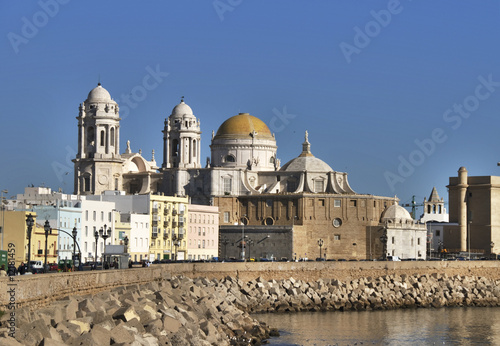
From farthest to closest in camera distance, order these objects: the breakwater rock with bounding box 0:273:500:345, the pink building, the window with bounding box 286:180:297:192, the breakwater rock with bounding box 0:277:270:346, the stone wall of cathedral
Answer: the window with bounding box 286:180:297:192, the stone wall of cathedral, the pink building, the breakwater rock with bounding box 0:273:500:345, the breakwater rock with bounding box 0:277:270:346

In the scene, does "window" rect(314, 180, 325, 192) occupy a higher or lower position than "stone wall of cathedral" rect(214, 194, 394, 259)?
higher

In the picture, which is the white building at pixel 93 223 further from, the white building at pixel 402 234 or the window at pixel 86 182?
the white building at pixel 402 234

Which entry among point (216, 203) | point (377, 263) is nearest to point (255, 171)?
point (216, 203)

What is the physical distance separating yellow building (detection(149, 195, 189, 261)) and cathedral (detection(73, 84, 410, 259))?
561cm

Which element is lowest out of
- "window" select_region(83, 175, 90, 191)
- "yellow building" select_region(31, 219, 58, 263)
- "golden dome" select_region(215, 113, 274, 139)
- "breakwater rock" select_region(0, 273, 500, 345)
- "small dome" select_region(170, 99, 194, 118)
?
"breakwater rock" select_region(0, 273, 500, 345)

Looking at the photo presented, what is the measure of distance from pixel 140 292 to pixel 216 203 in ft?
205

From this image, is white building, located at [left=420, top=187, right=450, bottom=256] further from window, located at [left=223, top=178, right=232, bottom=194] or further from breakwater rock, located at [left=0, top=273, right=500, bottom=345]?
breakwater rock, located at [left=0, top=273, right=500, bottom=345]

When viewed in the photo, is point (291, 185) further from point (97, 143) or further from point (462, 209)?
point (97, 143)


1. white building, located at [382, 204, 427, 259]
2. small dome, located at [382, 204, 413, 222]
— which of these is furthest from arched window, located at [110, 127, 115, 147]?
small dome, located at [382, 204, 413, 222]

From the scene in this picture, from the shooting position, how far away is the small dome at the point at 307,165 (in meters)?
110

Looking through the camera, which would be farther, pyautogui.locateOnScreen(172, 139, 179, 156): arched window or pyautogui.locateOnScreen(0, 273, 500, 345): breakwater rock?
pyautogui.locateOnScreen(172, 139, 179, 156): arched window

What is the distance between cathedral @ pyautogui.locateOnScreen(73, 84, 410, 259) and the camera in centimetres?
9994

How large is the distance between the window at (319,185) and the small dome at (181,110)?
1405 cm

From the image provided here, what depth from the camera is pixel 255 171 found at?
110750 millimetres
